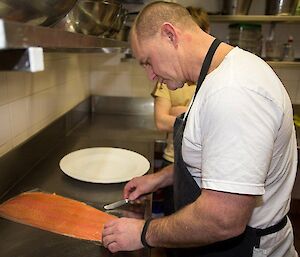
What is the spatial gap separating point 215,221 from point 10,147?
0.77 meters

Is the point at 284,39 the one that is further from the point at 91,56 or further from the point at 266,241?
the point at 266,241

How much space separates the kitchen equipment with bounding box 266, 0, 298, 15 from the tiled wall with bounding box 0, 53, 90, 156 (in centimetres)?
131

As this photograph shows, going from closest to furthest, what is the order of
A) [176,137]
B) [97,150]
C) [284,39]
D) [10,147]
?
[176,137], [10,147], [97,150], [284,39]

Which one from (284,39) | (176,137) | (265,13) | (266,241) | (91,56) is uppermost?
(265,13)

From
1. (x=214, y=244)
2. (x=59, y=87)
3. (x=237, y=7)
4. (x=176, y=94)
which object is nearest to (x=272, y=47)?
(x=237, y=7)

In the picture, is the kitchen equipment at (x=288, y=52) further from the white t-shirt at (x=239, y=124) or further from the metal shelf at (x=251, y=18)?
the white t-shirt at (x=239, y=124)

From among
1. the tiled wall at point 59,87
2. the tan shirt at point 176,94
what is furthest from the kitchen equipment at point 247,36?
the tan shirt at point 176,94

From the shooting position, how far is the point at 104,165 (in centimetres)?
122

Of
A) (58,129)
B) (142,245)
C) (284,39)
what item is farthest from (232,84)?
(284,39)

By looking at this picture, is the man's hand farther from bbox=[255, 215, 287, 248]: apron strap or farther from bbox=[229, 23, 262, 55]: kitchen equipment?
bbox=[229, 23, 262, 55]: kitchen equipment

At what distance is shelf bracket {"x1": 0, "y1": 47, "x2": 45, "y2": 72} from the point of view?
336 mm

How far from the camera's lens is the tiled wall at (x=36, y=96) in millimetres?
1013

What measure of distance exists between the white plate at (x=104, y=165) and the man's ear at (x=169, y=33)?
0.53 meters

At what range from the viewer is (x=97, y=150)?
1.34 m
